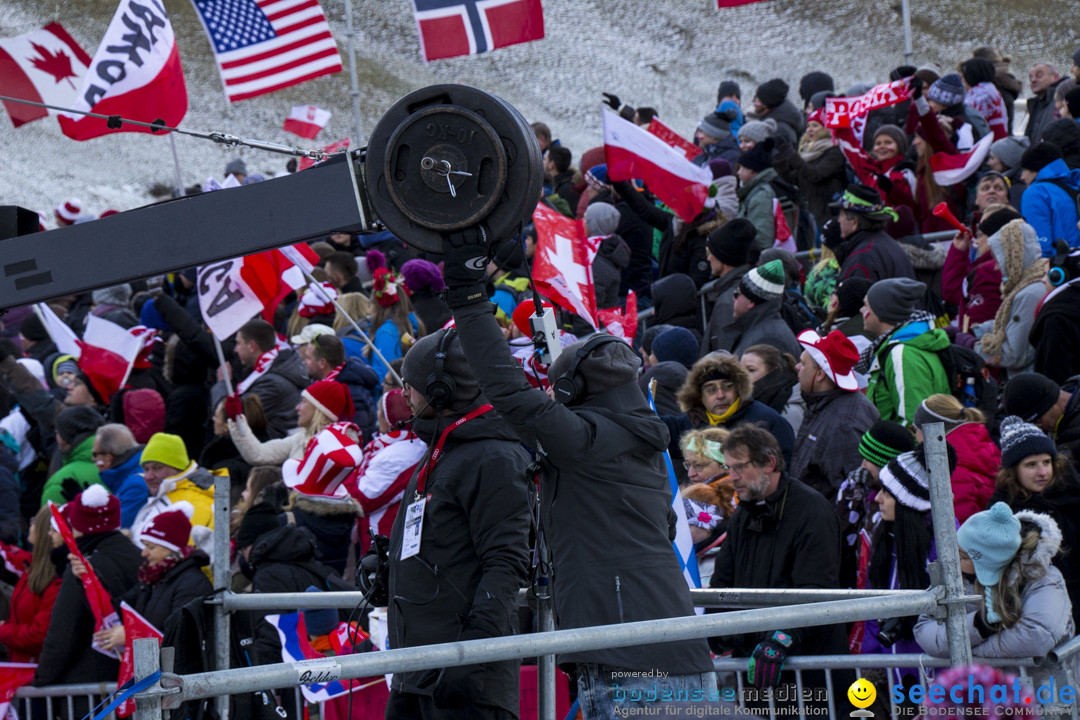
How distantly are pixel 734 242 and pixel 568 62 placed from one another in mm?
Answer: 35325

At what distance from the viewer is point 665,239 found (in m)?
11.3

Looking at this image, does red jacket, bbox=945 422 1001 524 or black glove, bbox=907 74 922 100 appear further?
black glove, bbox=907 74 922 100

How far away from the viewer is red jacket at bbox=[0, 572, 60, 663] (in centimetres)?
704

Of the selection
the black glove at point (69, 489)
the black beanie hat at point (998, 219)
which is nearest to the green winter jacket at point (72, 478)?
the black glove at point (69, 489)

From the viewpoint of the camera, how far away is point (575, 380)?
4160mm

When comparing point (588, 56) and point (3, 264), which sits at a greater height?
point (588, 56)

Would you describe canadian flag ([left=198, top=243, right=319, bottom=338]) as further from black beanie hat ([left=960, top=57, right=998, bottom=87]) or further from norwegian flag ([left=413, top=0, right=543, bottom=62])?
black beanie hat ([left=960, top=57, right=998, bottom=87])

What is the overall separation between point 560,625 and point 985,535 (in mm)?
1797

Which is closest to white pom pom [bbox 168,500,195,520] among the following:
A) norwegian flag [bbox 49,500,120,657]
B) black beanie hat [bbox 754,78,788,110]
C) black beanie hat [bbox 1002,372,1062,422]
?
A: norwegian flag [bbox 49,500,120,657]

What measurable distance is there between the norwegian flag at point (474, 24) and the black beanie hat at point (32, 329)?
4707 mm

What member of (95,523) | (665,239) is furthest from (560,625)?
(665,239)

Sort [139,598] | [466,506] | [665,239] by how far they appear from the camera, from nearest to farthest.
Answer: [466,506]
[139,598]
[665,239]

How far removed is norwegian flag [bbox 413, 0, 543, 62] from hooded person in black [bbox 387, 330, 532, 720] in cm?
815

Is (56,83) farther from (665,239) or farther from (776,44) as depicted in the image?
(776,44)
